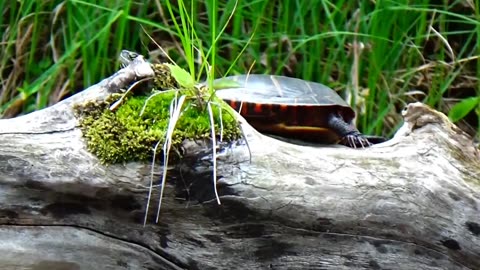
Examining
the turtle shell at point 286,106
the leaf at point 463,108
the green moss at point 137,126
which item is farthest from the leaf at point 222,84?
the leaf at point 463,108

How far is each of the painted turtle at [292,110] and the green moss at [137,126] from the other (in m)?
0.28

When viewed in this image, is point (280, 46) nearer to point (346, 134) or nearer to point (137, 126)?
point (346, 134)

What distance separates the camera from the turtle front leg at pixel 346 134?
1.76m

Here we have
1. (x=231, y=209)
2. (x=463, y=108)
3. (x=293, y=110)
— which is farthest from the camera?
(x=463, y=108)

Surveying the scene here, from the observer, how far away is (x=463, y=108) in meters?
2.46

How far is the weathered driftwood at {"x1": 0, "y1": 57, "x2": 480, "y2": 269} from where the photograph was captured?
1308 millimetres

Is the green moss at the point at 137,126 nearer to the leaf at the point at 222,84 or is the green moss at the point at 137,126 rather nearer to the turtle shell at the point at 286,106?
the leaf at the point at 222,84

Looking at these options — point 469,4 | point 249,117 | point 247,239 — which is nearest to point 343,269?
point 247,239

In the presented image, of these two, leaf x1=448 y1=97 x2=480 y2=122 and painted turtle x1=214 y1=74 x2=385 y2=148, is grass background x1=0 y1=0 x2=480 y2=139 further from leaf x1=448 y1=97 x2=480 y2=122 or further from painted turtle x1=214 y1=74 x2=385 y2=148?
painted turtle x1=214 y1=74 x2=385 y2=148

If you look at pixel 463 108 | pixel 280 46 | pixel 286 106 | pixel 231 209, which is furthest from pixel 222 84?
pixel 463 108

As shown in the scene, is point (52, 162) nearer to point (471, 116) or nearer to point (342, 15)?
point (342, 15)

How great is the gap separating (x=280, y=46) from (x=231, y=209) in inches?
49.5

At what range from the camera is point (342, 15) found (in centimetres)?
247

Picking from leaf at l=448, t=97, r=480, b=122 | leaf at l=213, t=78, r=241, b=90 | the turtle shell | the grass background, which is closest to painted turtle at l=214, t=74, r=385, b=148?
the turtle shell
